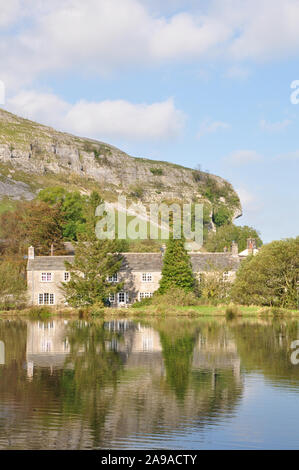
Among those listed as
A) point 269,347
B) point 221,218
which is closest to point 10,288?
point 269,347

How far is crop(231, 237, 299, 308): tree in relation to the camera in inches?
2184

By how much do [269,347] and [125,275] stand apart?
117ft

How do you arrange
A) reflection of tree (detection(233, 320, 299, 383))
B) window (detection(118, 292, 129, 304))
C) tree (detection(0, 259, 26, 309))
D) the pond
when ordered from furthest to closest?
window (detection(118, 292, 129, 304)) < tree (detection(0, 259, 26, 309)) < reflection of tree (detection(233, 320, 299, 383)) < the pond

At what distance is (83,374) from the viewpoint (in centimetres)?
2462

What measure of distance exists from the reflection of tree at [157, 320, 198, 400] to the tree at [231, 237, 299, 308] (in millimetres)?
9724

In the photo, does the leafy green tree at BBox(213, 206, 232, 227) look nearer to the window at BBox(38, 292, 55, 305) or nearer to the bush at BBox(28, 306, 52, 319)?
the window at BBox(38, 292, 55, 305)

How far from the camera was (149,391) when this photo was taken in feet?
69.1

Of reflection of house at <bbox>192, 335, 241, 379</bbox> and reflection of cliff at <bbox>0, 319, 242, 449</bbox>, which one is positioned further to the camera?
reflection of house at <bbox>192, 335, 241, 379</bbox>

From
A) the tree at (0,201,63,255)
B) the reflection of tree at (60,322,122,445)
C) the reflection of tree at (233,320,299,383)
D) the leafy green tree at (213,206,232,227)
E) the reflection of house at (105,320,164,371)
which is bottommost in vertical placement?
the reflection of tree at (60,322,122,445)

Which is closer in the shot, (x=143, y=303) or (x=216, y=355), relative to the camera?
(x=216, y=355)

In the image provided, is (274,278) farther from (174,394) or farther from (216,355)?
(174,394)

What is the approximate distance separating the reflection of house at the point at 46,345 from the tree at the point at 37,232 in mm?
29728

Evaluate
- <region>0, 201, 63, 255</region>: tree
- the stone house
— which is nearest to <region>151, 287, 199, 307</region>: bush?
the stone house

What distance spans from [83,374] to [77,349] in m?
7.84
